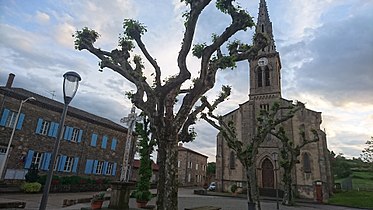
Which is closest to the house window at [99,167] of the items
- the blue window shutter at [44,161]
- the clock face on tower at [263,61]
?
the blue window shutter at [44,161]

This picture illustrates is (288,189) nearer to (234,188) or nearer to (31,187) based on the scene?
(234,188)

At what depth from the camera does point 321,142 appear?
29.6 m

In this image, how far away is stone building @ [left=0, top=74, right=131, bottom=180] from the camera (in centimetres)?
1928

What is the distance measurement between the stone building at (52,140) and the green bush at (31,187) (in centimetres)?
239

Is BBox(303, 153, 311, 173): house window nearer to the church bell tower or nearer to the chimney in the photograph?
the church bell tower

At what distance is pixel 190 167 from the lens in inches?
1943

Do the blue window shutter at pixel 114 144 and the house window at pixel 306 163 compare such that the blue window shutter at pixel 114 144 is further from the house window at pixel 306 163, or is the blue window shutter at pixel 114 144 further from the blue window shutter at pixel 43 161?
the house window at pixel 306 163

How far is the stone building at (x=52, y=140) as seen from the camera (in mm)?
19281

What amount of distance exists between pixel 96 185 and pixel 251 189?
52.3 ft

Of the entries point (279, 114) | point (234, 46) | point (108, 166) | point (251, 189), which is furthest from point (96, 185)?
point (279, 114)

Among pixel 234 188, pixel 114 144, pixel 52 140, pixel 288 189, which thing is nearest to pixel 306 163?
pixel 234 188

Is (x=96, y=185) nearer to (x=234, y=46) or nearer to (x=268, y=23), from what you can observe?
(x=234, y=46)

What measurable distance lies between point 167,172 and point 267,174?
25681mm

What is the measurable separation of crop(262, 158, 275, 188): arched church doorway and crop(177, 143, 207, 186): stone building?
1902 centimetres
